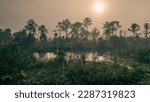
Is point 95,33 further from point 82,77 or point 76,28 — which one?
point 82,77

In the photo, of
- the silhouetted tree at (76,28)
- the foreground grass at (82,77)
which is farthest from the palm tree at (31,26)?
the foreground grass at (82,77)

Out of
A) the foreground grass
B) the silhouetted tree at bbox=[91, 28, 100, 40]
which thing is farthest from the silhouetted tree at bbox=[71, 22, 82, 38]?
the foreground grass

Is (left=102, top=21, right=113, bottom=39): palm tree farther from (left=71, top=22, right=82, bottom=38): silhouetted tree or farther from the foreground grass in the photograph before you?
the foreground grass

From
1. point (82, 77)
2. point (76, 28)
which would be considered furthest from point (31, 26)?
point (82, 77)

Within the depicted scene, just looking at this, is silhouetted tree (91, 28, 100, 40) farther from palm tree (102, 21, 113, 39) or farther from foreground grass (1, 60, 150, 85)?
foreground grass (1, 60, 150, 85)

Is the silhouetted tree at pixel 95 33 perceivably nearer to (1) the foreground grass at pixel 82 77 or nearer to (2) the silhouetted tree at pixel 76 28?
(2) the silhouetted tree at pixel 76 28

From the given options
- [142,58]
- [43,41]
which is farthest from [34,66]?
[43,41]

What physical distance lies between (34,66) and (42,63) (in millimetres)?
1201

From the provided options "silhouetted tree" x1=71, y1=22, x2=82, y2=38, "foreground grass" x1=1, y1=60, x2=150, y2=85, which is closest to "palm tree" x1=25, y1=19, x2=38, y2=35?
"silhouetted tree" x1=71, y1=22, x2=82, y2=38

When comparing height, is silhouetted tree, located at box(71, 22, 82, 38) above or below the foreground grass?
above

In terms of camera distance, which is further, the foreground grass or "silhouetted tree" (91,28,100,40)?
"silhouetted tree" (91,28,100,40)

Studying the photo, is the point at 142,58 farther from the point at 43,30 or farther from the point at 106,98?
the point at 43,30

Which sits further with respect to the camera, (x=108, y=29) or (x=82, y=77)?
(x=108, y=29)

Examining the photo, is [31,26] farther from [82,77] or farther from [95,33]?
[82,77]
